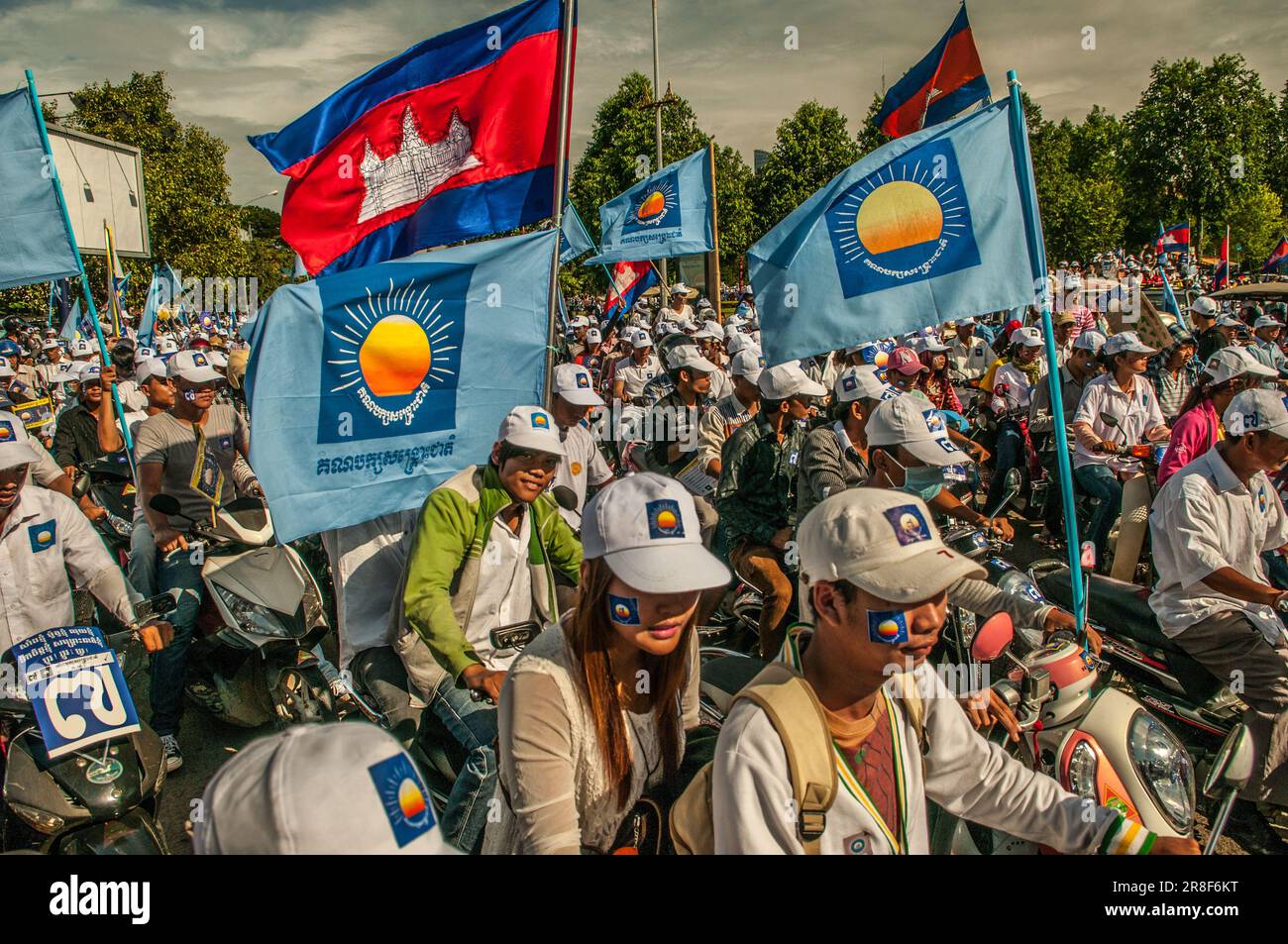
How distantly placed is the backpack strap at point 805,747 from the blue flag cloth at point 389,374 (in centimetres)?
257

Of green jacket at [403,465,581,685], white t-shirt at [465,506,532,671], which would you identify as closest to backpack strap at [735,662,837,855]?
green jacket at [403,465,581,685]

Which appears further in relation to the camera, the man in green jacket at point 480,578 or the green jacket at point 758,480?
the green jacket at point 758,480

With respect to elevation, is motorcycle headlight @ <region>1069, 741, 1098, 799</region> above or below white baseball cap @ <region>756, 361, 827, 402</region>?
below

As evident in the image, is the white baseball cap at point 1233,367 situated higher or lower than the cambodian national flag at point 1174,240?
lower

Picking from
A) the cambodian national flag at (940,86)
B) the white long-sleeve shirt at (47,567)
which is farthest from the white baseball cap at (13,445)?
the cambodian national flag at (940,86)

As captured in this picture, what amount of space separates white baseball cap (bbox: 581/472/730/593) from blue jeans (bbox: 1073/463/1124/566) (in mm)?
6051

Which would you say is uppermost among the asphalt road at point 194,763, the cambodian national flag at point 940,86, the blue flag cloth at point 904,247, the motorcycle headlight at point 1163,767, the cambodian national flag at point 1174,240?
the cambodian national flag at point 1174,240

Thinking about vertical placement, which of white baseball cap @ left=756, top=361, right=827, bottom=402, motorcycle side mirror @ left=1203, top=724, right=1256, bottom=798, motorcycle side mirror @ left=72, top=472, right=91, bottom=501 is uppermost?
white baseball cap @ left=756, top=361, right=827, bottom=402

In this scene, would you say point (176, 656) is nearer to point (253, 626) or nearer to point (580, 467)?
point (253, 626)

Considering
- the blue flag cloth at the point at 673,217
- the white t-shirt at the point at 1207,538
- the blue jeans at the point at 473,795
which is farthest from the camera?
the blue flag cloth at the point at 673,217

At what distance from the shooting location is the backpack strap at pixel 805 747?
70.9 inches

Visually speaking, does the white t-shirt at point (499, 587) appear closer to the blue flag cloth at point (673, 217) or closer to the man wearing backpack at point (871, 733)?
the man wearing backpack at point (871, 733)

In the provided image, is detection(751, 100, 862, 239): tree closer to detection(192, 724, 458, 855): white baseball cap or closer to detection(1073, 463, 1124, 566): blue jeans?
detection(1073, 463, 1124, 566): blue jeans

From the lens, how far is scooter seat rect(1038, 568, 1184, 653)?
421cm
